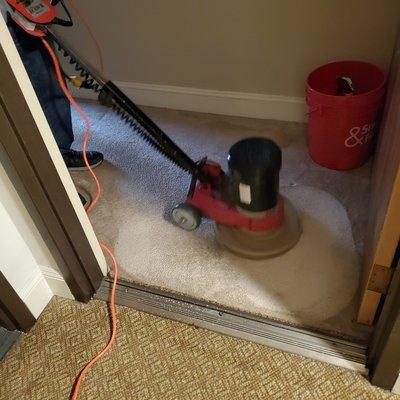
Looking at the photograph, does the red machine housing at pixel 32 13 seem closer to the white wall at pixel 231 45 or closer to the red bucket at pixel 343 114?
the white wall at pixel 231 45

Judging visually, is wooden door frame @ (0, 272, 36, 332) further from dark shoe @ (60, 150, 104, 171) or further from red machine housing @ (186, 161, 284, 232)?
dark shoe @ (60, 150, 104, 171)

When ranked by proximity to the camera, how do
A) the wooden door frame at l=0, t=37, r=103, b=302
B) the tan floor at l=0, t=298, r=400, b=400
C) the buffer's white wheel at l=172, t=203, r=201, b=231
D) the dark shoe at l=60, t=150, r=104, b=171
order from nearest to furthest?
the wooden door frame at l=0, t=37, r=103, b=302 < the tan floor at l=0, t=298, r=400, b=400 < the buffer's white wheel at l=172, t=203, r=201, b=231 < the dark shoe at l=60, t=150, r=104, b=171

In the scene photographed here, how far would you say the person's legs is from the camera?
4.94ft

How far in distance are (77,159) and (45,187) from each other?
2.83 feet

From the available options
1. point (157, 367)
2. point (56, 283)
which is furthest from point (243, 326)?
point (56, 283)

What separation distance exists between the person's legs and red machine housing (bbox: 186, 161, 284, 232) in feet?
2.13

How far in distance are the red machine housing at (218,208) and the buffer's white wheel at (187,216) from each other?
0.8 inches

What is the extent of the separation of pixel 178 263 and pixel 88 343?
39cm

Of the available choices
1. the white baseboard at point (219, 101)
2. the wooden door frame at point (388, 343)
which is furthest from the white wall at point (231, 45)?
the wooden door frame at point (388, 343)

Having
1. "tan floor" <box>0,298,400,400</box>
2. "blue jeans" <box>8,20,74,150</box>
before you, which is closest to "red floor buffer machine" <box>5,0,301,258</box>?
"blue jeans" <box>8,20,74,150</box>

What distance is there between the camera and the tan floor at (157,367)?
1135mm

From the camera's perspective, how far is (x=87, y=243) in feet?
4.26

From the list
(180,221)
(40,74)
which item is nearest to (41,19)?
(40,74)

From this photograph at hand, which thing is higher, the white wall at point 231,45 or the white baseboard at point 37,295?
the white wall at point 231,45
